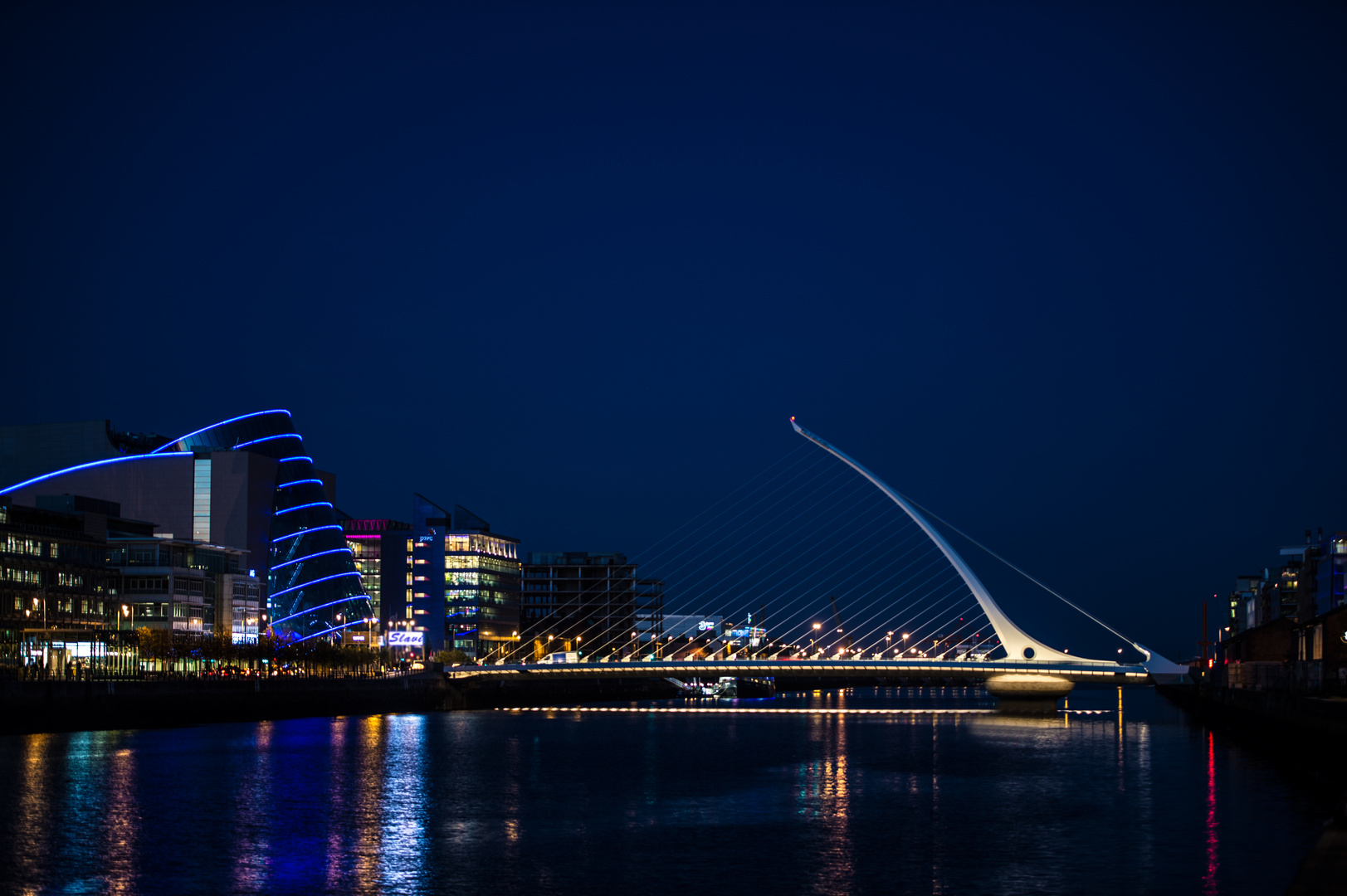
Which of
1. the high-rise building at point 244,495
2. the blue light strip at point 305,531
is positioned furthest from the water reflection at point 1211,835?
the blue light strip at point 305,531

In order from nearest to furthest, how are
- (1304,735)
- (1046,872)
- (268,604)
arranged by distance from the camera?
(1046,872) → (1304,735) → (268,604)

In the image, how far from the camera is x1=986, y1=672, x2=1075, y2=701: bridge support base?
76.2 metres

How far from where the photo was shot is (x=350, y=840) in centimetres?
2695

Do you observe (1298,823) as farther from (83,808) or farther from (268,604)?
(268,604)

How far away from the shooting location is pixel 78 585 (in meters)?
80.1

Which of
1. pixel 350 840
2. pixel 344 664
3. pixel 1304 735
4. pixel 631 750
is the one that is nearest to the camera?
pixel 350 840

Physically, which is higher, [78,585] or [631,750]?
[78,585]

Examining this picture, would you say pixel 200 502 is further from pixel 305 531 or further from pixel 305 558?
pixel 305 558

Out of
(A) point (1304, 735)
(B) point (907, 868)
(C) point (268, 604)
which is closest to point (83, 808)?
(B) point (907, 868)

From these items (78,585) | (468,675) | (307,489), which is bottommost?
(468,675)

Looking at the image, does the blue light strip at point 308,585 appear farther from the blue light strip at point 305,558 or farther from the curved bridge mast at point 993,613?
the curved bridge mast at point 993,613

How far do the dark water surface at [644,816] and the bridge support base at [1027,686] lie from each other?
22139 mm

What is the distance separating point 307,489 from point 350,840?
86.3 metres

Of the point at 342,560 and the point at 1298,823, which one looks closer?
the point at 1298,823
